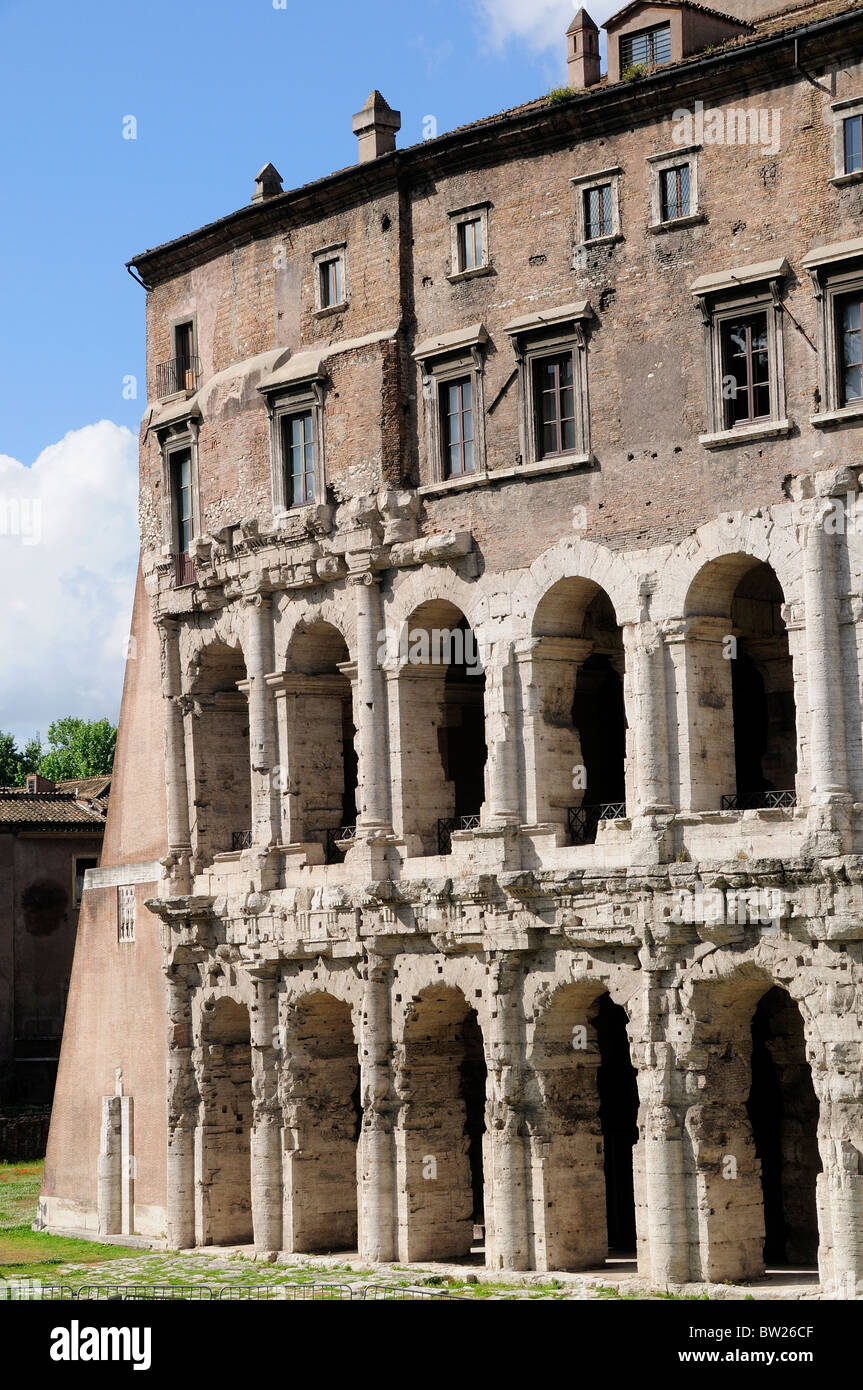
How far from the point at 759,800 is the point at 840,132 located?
346 inches

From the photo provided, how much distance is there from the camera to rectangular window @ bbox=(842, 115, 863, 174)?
2908 cm

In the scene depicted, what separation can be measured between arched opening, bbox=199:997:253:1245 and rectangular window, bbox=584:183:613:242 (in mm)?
13584

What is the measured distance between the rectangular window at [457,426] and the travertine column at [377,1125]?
7.26 metres

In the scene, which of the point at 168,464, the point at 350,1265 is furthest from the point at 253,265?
the point at 350,1265

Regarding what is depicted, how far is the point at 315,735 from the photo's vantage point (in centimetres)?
3662

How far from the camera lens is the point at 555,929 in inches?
1243

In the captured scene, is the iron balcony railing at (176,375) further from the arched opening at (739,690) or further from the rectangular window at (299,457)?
the arched opening at (739,690)

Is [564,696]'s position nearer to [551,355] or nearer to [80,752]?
[551,355]

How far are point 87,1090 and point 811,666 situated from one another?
61.8 ft

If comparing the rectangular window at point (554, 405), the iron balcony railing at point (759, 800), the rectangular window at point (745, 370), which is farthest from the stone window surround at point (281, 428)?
the iron balcony railing at point (759, 800)

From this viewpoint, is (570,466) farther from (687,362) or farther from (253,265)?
(253,265)

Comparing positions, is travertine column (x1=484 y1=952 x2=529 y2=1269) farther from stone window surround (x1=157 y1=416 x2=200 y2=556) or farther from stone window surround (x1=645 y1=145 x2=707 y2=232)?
stone window surround (x1=157 y1=416 x2=200 y2=556)

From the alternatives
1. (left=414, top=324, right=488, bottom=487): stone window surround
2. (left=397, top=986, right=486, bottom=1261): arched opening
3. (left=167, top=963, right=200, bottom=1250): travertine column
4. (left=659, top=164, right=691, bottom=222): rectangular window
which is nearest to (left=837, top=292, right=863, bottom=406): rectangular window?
(left=659, top=164, right=691, bottom=222): rectangular window

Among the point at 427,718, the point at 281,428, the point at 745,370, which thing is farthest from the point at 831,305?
the point at 281,428
